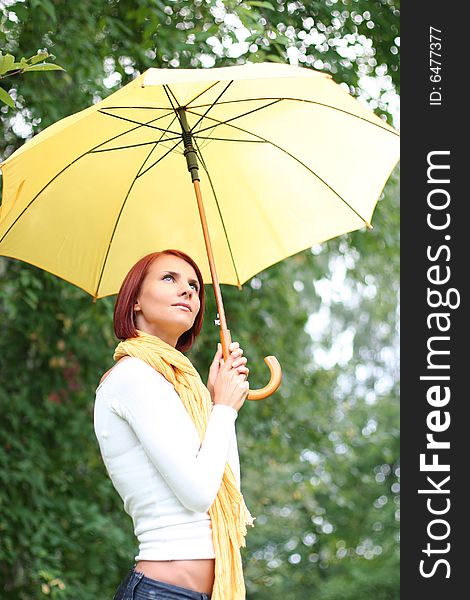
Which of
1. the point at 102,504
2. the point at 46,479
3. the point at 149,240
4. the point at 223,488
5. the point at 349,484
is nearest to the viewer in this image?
the point at 223,488

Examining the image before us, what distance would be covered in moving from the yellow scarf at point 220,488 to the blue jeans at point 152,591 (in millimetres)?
66

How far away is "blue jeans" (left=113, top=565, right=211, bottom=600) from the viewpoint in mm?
2414

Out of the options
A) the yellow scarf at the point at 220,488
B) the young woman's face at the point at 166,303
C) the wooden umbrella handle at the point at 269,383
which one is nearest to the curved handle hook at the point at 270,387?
the wooden umbrella handle at the point at 269,383

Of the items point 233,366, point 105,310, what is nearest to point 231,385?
point 233,366

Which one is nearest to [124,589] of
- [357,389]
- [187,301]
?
[187,301]

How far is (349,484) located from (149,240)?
1052 centimetres

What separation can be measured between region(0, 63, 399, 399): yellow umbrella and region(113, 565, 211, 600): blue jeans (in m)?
0.84

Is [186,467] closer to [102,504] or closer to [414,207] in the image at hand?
[414,207]

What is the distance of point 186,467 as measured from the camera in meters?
2.39

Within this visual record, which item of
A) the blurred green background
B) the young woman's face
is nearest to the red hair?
the young woman's face

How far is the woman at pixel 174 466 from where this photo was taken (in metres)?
2.41

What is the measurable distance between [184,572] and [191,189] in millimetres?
1309

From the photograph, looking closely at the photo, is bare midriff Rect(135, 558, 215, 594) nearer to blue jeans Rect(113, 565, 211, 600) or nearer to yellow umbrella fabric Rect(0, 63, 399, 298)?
blue jeans Rect(113, 565, 211, 600)

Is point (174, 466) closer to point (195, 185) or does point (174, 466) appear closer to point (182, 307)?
point (182, 307)
